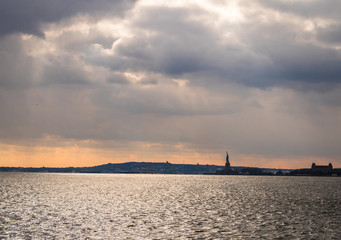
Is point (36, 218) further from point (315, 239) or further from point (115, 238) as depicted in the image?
point (315, 239)

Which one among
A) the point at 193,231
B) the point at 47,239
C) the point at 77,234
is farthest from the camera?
the point at 193,231

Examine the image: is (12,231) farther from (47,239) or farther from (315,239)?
(315,239)

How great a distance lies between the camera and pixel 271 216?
6894 cm

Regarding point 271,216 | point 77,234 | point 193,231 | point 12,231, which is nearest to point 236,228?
point 193,231

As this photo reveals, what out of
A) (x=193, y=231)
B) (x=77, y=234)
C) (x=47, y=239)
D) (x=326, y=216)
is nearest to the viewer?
(x=47, y=239)

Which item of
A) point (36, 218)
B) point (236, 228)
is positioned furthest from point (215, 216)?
point (36, 218)

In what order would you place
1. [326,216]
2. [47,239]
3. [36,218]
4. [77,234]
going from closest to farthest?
[47,239] < [77,234] < [36,218] < [326,216]

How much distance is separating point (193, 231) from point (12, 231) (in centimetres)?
2395

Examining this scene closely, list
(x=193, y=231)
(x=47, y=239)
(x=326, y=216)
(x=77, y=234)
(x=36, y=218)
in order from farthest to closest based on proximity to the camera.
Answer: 1. (x=326, y=216)
2. (x=36, y=218)
3. (x=193, y=231)
4. (x=77, y=234)
5. (x=47, y=239)

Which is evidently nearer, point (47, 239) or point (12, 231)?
point (47, 239)

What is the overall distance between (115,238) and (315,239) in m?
24.3

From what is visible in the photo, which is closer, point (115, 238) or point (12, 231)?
point (115, 238)

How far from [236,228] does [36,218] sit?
3315cm

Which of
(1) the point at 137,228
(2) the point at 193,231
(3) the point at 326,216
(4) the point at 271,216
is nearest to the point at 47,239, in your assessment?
(1) the point at 137,228
